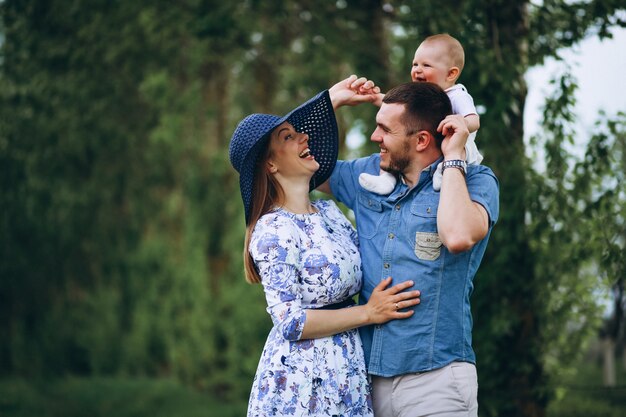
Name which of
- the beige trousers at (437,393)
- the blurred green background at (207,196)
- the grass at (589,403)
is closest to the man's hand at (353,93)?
the beige trousers at (437,393)

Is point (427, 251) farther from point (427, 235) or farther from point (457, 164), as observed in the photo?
point (457, 164)

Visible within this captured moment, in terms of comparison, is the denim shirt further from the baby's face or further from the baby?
the baby's face

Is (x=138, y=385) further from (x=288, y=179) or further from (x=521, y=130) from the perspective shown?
(x=288, y=179)

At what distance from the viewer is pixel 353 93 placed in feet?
12.4

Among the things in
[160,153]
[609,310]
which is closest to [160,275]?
[160,153]

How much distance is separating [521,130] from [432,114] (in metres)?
2.21

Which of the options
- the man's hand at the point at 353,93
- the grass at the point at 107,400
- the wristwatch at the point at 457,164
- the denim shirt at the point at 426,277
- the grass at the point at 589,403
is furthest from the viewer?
the grass at the point at 107,400

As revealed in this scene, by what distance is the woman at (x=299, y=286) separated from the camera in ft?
10.6

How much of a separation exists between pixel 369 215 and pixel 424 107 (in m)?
0.54

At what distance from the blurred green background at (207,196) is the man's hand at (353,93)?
1544 mm

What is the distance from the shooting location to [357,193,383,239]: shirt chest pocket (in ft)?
11.4

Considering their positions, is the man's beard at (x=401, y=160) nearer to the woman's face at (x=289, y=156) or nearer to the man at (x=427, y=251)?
the man at (x=427, y=251)

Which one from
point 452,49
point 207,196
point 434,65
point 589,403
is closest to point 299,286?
point 434,65

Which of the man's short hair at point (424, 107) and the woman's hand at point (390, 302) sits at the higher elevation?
the man's short hair at point (424, 107)
